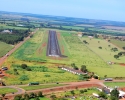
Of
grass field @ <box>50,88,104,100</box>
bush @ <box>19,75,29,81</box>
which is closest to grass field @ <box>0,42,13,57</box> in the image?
bush @ <box>19,75,29,81</box>

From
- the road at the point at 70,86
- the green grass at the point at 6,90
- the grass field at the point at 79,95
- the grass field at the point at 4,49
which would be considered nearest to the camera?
the green grass at the point at 6,90

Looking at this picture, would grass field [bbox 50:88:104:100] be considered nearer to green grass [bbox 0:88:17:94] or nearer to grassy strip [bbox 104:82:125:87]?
grassy strip [bbox 104:82:125:87]

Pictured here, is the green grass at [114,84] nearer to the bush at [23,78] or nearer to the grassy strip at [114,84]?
the grassy strip at [114,84]

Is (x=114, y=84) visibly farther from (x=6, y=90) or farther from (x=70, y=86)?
(x=6, y=90)

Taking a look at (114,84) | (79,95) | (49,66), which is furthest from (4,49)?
(79,95)

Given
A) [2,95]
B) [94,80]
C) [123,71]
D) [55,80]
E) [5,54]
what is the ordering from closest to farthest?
1. [2,95]
2. [55,80]
3. [94,80]
4. [123,71]
5. [5,54]

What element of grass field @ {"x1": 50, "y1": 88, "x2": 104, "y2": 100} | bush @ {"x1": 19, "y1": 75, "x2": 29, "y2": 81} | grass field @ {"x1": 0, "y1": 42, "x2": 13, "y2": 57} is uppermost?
grass field @ {"x1": 0, "y1": 42, "x2": 13, "y2": 57}

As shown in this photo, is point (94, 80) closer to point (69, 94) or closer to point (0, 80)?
point (69, 94)

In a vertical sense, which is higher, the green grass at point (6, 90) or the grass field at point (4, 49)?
the grass field at point (4, 49)

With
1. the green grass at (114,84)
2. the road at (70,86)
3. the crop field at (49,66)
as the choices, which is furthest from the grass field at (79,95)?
the green grass at (114,84)

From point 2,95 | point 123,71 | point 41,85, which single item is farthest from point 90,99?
point 123,71

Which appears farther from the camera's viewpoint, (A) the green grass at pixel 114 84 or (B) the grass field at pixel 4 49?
(B) the grass field at pixel 4 49
